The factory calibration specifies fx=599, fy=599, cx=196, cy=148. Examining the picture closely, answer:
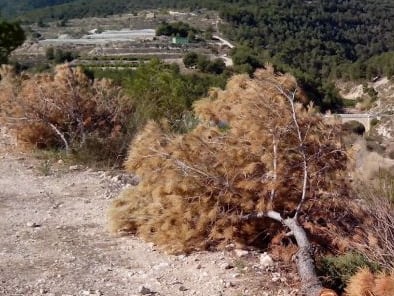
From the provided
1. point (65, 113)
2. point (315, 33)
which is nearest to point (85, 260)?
point (65, 113)

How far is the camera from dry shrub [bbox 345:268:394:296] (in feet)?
10.3

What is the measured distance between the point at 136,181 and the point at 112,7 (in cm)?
9616

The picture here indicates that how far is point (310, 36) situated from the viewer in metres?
67.6

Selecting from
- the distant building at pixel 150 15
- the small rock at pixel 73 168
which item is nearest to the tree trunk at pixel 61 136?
the small rock at pixel 73 168

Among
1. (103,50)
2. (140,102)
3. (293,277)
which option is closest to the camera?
(293,277)

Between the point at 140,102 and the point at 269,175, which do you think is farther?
the point at 140,102

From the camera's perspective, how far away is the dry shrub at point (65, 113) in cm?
881

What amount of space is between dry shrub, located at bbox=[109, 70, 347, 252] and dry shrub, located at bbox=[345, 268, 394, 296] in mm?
1634

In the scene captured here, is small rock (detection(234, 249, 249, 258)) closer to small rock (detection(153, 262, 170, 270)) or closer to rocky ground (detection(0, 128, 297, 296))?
rocky ground (detection(0, 128, 297, 296))

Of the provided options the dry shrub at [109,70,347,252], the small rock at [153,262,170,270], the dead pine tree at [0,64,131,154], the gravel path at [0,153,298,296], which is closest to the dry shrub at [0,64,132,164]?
the dead pine tree at [0,64,131,154]

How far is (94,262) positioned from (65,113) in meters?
4.54

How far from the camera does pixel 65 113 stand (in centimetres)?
898

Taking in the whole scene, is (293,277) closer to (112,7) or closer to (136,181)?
(136,181)

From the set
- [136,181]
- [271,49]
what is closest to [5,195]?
[136,181]
